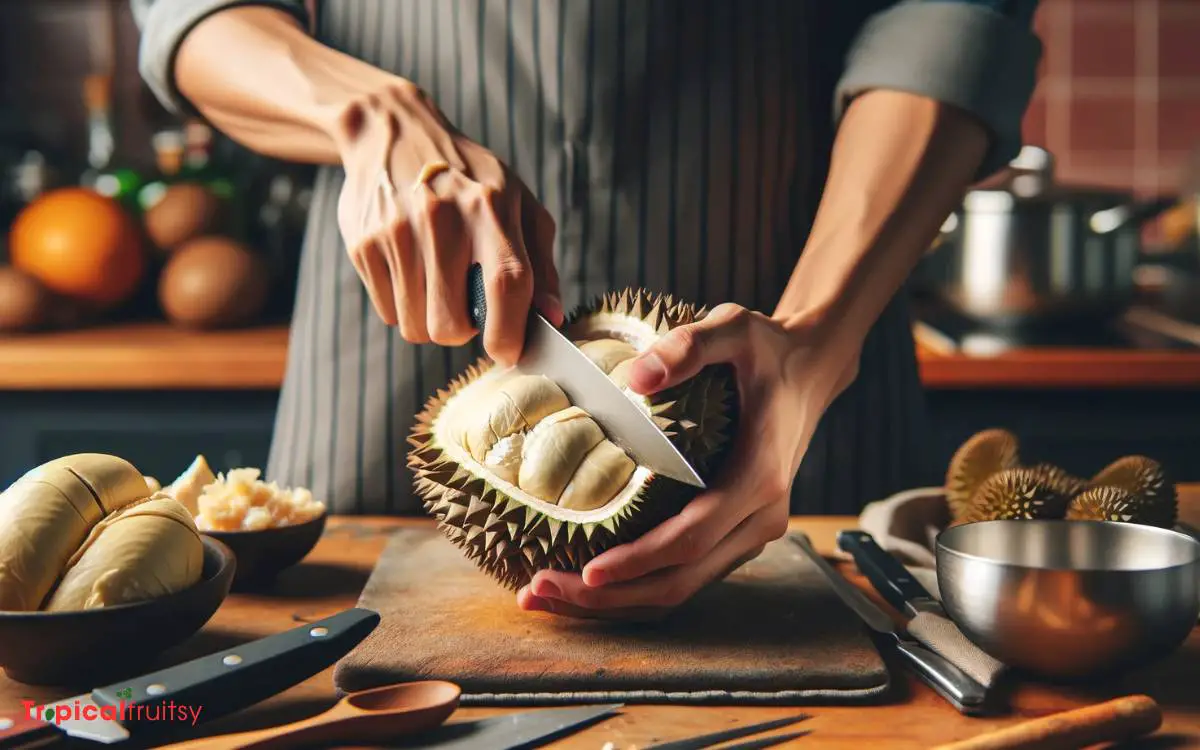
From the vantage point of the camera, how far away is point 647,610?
0.81 metres

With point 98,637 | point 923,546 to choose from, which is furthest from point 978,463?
point 98,637

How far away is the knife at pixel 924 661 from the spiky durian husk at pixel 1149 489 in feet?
0.70

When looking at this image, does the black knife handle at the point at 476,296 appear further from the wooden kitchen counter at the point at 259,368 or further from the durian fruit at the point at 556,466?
the wooden kitchen counter at the point at 259,368

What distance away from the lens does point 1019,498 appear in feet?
2.93

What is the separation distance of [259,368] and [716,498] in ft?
3.83

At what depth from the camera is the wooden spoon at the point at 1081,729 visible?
0.62 metres

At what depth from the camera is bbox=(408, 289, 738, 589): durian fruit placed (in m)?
0.81

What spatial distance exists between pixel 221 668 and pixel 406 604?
0.70 feet

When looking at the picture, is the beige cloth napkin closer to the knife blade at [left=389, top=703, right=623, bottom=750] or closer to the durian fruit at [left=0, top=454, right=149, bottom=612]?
the knife blade at [left=389, top=703, right=623, bottom=750]

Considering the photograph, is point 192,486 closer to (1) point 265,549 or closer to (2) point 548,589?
(1) point 265,549

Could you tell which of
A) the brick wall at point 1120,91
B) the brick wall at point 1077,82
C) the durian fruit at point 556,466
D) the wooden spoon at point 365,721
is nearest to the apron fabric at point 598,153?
the durian fruit at point 556,466

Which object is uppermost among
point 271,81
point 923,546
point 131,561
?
point 271,81

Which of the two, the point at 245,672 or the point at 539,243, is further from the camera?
the point at 539,243

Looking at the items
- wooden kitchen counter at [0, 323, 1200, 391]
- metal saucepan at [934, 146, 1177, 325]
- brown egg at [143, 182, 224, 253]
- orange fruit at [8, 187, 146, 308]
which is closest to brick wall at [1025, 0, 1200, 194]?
metal saucepan at [934, 146, 1177, 325]
